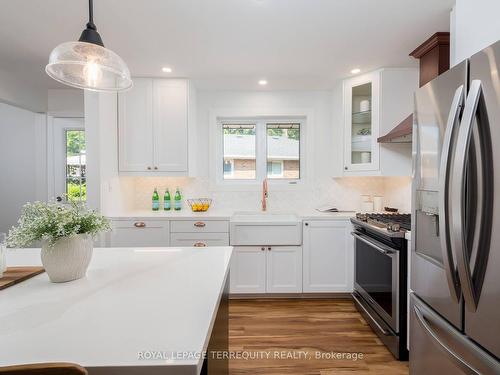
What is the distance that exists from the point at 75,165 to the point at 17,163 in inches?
32.2

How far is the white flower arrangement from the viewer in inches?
41.8

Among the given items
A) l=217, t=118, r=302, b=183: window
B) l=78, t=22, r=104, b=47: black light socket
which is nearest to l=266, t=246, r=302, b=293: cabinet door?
l=217, t=118, r=302, b=183: window

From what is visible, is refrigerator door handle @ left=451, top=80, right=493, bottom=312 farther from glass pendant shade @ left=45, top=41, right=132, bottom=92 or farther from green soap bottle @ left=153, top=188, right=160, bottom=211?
green soap bottle @ left=153, top=188, right=160, bottom=211

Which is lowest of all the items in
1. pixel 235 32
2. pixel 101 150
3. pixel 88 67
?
pixel 101 150

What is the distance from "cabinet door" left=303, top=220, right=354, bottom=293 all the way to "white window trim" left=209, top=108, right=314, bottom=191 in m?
0.75

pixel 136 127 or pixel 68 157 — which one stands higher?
pixel 136 127

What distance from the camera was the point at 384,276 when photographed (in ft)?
7.06

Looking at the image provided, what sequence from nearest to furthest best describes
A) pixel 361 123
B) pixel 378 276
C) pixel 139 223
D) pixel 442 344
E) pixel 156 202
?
pixel 442 344 < pixel 378 276 < pixel 139 223 < pixel 361 123 < pixel 156 202

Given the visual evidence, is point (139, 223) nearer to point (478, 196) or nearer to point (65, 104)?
point (65, 104)

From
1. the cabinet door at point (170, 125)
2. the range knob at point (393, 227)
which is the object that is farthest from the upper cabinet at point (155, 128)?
the range knob at point (393, 227)

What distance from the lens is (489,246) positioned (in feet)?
3.00

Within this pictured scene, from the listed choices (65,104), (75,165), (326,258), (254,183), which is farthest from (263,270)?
(65,104)

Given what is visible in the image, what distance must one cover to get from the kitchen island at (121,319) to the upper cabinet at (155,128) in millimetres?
1830

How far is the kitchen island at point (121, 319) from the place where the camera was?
0.62 m
